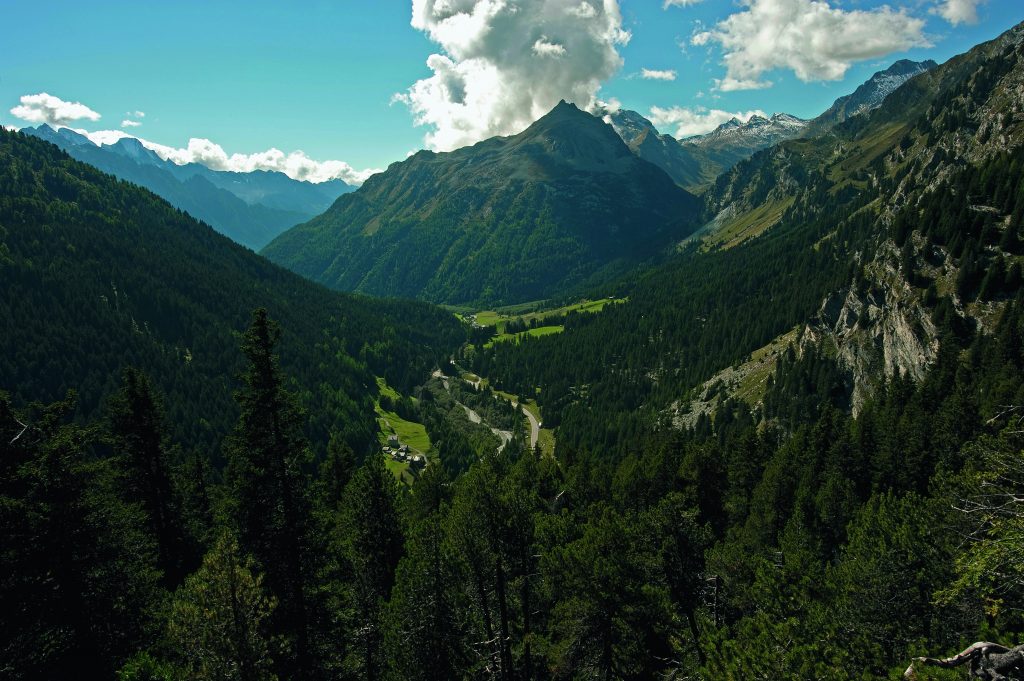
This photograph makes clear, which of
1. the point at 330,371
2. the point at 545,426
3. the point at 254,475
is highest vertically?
the point at 254,475

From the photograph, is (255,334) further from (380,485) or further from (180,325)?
(180,325)

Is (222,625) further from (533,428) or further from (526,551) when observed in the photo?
(533,428)

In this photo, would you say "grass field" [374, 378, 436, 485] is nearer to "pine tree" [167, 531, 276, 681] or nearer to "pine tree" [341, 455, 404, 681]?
"pine tree" [341, 455, 404, 681]

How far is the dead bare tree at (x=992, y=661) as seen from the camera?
372 inches

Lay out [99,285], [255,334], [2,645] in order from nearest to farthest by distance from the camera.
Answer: [2,645]
[255,334]
[99,285]

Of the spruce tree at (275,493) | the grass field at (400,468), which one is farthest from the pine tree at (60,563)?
the grass field at (400,468)

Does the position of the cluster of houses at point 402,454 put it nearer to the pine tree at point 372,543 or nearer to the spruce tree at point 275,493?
the pine tree at point 372,543

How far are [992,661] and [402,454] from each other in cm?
15181

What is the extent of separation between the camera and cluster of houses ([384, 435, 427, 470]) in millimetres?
148163

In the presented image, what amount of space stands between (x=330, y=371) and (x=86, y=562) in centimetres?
18155

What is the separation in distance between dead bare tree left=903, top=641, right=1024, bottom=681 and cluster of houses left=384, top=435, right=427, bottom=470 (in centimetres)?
14250

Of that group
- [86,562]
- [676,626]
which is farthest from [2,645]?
[676,626]

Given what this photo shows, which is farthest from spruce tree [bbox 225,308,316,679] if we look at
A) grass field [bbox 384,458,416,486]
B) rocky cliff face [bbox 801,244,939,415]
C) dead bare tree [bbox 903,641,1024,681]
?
grass field [bbox 384,458,416,486]

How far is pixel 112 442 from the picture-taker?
34125 mm
